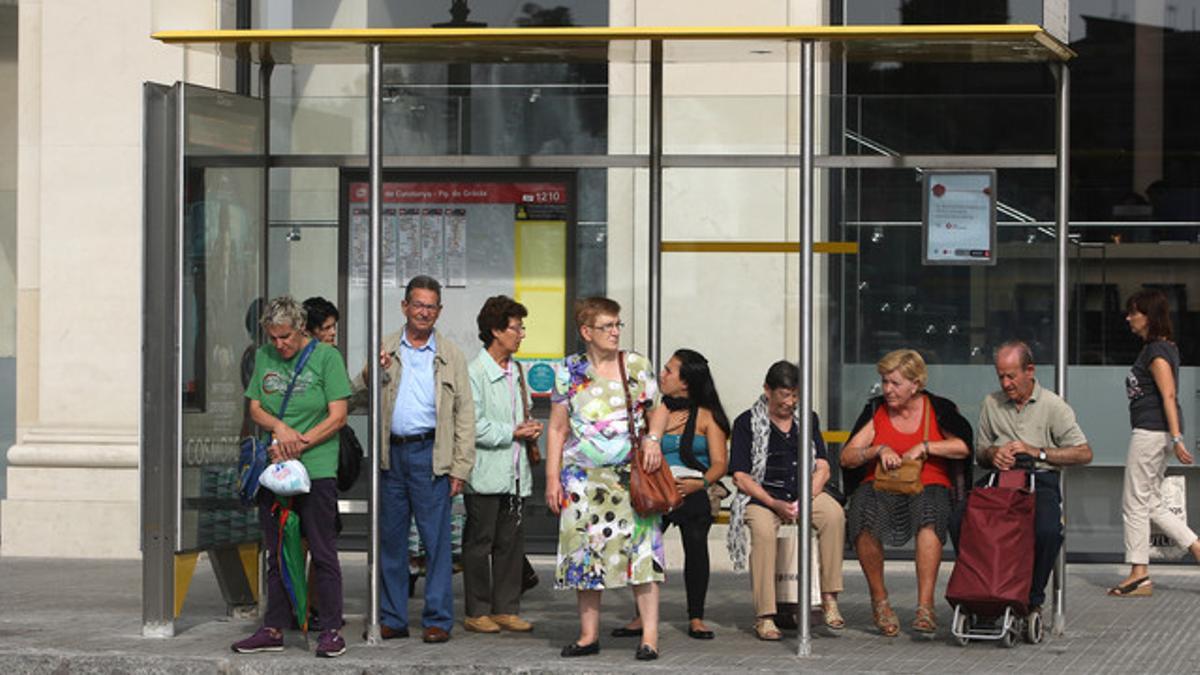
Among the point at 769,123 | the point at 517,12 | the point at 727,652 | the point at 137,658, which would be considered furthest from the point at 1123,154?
the point at 137,658

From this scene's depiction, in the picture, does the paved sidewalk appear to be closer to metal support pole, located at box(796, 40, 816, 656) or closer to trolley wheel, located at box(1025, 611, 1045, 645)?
trolley wheel, located at box(1025, 611, 1045, 645)

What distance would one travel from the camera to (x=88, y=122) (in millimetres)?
14242

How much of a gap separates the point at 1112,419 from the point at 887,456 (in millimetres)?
3692

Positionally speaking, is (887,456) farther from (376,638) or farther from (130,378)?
(130,378)

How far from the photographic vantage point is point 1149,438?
41.7ft

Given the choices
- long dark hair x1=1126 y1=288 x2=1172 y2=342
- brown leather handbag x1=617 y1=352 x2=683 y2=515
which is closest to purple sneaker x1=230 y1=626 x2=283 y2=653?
brown leather handbag x1=617 y1=352 x2=683 y2=515

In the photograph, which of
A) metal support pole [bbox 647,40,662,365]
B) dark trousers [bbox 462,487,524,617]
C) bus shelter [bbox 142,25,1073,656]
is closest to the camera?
bus shelter [bbox 142,25,1073,656]

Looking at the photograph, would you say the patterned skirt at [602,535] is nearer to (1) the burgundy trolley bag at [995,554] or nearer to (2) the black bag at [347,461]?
(2) the black bag at [347,461]

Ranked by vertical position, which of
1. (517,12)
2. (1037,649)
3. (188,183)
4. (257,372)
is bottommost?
(1037,649)

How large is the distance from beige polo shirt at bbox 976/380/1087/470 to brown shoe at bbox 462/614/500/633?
98.1 inches

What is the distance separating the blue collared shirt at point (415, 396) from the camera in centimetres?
1052

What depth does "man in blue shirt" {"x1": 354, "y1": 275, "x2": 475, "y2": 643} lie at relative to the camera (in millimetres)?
10484

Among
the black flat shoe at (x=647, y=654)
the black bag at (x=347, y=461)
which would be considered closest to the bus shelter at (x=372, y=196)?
the black bag at (x=347, y=461)

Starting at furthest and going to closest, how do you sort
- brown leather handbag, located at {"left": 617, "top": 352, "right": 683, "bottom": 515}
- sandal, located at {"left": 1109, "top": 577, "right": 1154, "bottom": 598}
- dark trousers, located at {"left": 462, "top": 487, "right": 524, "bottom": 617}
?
sandal, located at {"left": 1109, "top": 577, "right": 1154, "bottom": 598} < dark trousers, located at {"left": 462, "top": 487, "right": 524, "bottom": 617} < brown leather handbag, located at {"left": 617, "top": 352, "right": 683, "bottom": 515}
